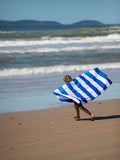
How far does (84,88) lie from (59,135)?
1.48 metres

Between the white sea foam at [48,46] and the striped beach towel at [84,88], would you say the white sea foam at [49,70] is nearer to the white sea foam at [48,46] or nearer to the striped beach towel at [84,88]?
the striped beach towel at [84,88]

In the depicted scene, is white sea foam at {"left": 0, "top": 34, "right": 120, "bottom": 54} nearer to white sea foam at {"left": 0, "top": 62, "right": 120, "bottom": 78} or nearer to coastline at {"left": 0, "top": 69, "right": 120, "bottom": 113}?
white sea foam at {"left": 0, "top": 62, "right": 120, "bottom": 78}

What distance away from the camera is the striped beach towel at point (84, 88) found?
6.48 metres

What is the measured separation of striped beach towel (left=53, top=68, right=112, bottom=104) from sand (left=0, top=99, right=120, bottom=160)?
0.44 metres

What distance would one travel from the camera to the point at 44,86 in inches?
402

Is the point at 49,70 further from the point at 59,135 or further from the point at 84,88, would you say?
the point at 59,135

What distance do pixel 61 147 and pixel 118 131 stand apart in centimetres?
117

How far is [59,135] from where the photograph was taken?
5.40 meters

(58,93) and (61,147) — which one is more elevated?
(58,93)

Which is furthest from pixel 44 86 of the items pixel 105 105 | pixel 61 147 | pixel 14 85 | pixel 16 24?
pixel 16 24

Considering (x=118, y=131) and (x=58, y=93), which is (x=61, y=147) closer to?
(x=118, y=131)

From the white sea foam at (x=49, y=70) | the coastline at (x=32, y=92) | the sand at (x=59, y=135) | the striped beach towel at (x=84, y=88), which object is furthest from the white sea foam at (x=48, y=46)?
the striped beach towel at (x=84, y=88)

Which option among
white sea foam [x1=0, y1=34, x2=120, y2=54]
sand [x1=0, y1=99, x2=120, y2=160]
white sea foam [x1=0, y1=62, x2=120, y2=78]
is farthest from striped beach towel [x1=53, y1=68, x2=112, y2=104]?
white sea foam [x1=0, y1=34, x2=120, y2=54]

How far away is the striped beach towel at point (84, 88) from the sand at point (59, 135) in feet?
1.43
